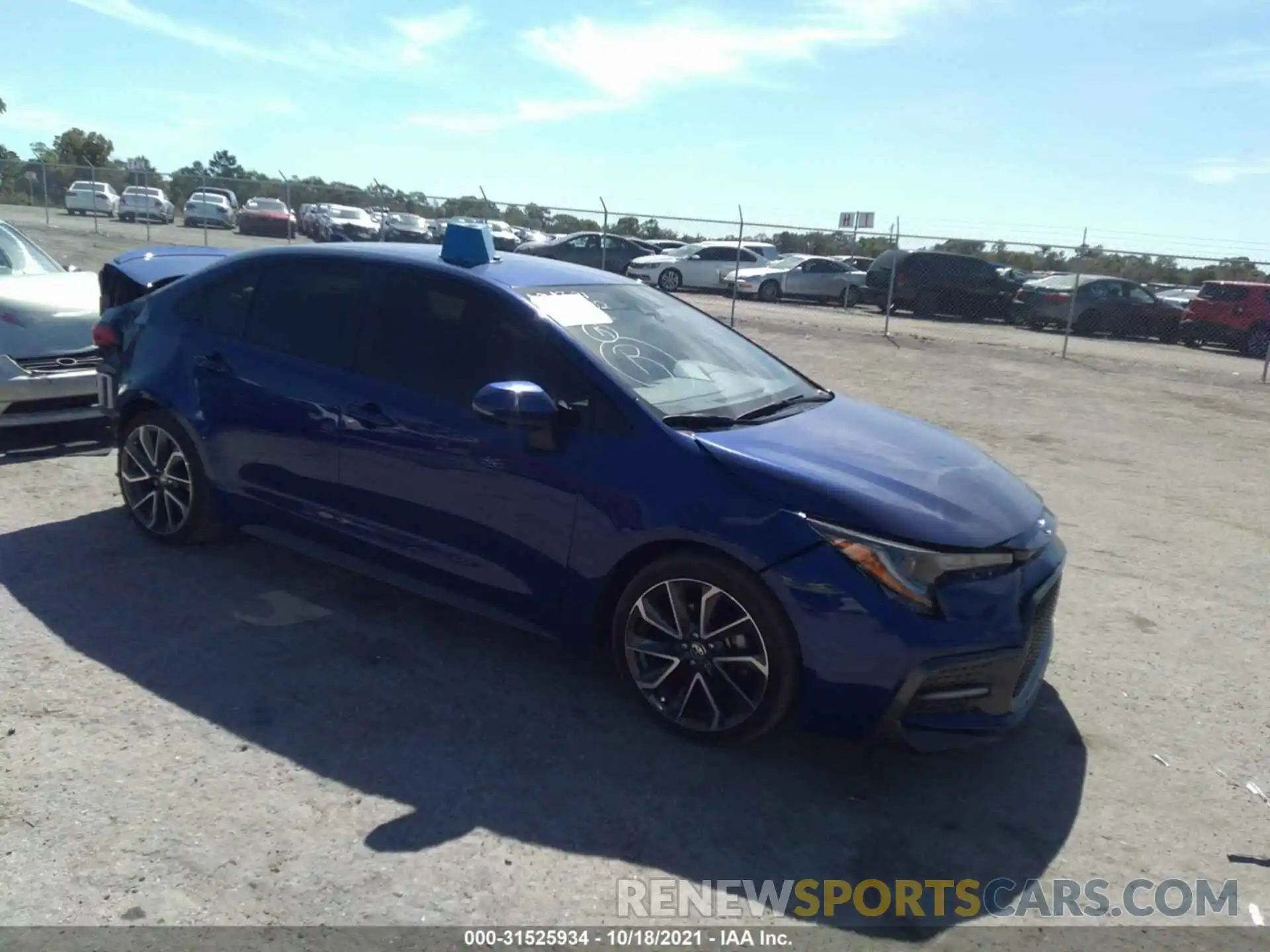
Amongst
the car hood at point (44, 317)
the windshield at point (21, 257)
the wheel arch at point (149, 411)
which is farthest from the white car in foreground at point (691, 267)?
the wheel arch at point (149, 411)

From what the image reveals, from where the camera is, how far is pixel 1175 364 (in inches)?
717

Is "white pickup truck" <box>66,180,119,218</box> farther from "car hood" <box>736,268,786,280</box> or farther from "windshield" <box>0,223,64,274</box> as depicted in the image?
"windshield" <box>0,223,64,274</box>

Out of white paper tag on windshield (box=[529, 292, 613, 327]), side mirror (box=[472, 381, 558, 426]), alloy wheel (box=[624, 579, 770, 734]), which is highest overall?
white paper tag on windshield (box=[529, 292, 613, 327])

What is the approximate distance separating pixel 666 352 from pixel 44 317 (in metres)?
4.93

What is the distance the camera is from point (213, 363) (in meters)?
5.16

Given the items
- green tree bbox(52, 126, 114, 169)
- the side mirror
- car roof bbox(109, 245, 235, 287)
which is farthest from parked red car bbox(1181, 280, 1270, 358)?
green tree bbox(52, 126, 114, 169)

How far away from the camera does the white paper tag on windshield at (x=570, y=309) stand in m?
4.31

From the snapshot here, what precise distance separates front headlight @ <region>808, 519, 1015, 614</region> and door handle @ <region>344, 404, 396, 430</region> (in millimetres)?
1992

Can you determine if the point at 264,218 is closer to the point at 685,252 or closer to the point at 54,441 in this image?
the point at 685,252

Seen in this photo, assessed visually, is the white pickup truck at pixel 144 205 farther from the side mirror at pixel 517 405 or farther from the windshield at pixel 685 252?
the side mirror at pixel 517 405

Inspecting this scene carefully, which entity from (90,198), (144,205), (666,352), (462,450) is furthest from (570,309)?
(144,205)

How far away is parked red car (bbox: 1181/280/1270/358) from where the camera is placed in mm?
22922

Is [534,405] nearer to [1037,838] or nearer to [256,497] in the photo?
[256,497]

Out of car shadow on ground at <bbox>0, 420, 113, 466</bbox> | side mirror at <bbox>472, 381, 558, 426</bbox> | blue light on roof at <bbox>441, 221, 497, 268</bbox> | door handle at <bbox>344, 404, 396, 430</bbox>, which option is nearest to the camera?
side mirror at <bbox>472, 381, 558, 426</bbox>
